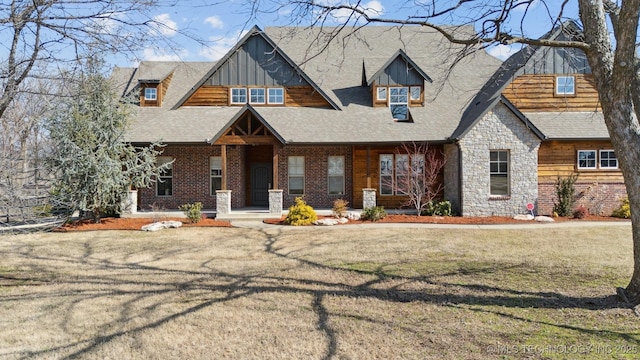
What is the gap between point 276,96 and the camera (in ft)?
63.0

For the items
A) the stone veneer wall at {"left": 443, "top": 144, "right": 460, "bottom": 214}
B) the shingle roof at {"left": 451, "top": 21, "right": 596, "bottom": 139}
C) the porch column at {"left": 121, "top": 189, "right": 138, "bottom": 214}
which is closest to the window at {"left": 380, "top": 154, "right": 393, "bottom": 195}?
the stone veneer wall at {"left": 443, "top": 144, "right": 460, "bottom": 214}

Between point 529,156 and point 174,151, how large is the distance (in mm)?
15517

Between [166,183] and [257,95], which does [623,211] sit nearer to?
[257,95]

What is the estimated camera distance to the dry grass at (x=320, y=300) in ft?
15.2

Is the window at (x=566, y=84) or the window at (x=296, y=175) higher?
the window at (x=566, y=84)

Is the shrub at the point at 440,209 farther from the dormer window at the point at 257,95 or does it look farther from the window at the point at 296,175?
the dormer window at the point at 257,95

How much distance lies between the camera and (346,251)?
1017 centimetres

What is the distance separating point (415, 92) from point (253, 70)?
26.0 ft

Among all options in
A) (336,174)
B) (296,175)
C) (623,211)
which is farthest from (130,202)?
(623,211)

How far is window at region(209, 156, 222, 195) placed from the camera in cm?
1845

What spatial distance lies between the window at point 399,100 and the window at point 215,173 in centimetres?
870

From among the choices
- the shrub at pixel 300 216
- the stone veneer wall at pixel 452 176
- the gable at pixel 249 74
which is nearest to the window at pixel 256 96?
the gable at pixel 249 74

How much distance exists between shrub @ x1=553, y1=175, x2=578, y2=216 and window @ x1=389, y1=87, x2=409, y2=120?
7297 mm

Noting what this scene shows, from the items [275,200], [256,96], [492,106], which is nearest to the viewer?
[492,106]
